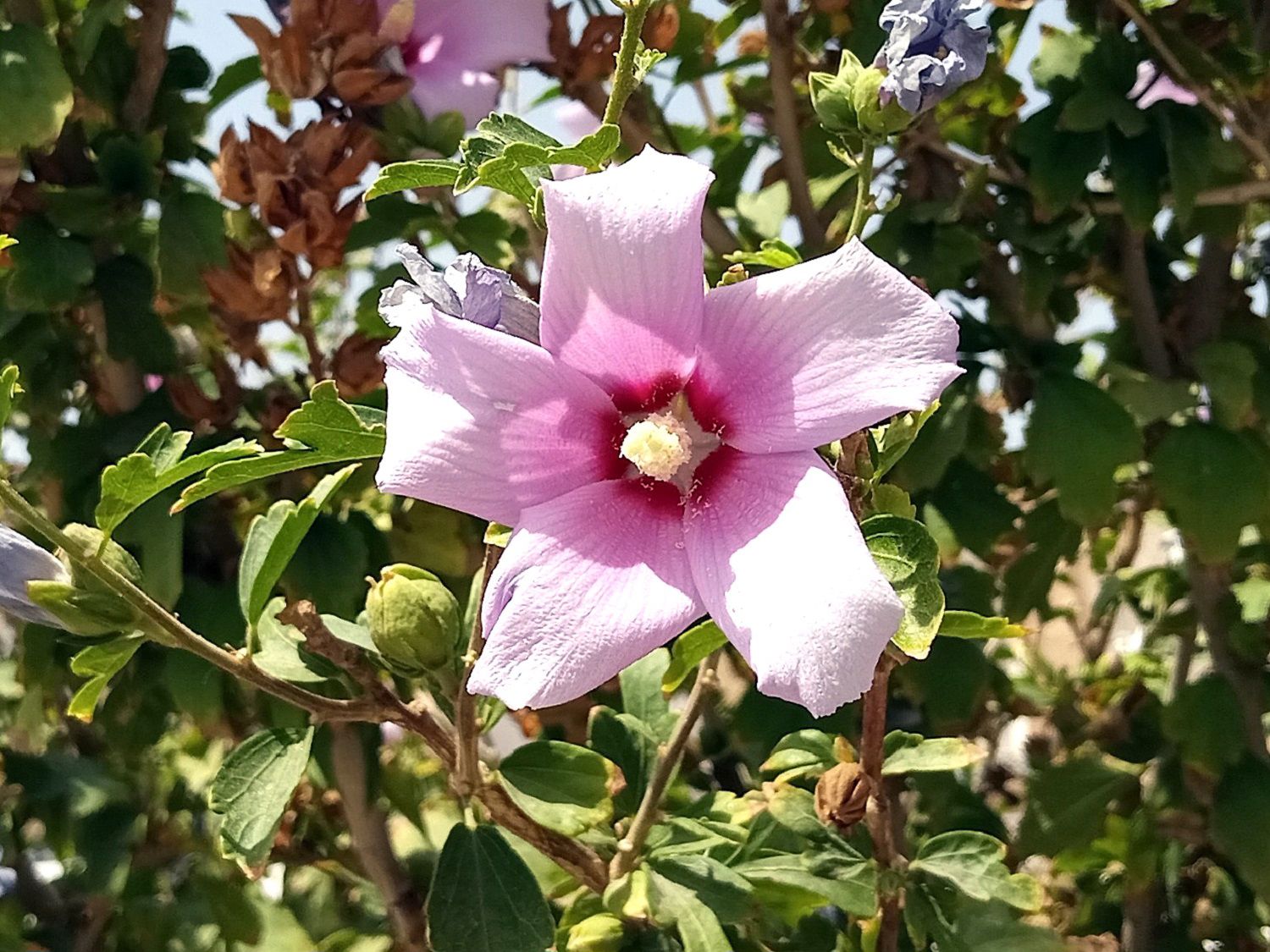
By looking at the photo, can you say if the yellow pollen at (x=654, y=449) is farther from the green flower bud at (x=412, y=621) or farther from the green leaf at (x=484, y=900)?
the green leaf at (x=484, y=900)

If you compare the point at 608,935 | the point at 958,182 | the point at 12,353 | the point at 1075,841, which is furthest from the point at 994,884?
the point at 12,353

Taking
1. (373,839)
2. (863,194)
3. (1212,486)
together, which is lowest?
(373,839)

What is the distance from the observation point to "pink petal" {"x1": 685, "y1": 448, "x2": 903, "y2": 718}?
34 centimetres

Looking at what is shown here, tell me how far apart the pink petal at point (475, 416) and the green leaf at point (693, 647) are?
118 millimetres

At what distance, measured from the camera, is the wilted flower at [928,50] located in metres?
0.43

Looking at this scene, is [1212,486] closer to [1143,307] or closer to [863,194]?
[1143,307]

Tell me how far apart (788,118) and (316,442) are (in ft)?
1.82

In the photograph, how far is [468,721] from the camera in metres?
0.48

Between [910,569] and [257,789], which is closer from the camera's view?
[910,569]

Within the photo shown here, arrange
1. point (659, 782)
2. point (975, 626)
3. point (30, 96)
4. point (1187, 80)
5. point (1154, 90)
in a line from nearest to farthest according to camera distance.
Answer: point (975, 626)
point (659, 782)
point (30, 96)
point (1187, 80)
point (1154, 90)

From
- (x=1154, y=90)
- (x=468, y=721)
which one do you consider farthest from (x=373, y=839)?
(x=1154, y=90)

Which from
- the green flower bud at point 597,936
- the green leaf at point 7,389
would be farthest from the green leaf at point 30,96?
the green flower bud at point 597,936

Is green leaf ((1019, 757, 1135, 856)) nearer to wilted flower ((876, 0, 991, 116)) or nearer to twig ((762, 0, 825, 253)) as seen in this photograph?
twig ((762, 0, 825, 253))

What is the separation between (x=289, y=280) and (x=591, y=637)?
40 centimetres
